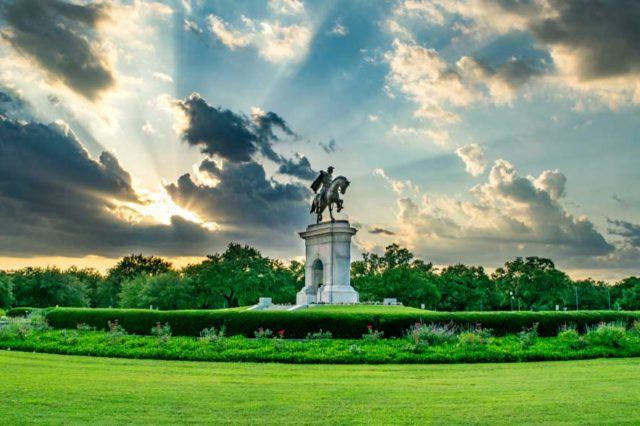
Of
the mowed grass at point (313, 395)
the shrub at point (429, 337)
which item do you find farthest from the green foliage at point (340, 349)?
the mowed grass at point (313, 395)

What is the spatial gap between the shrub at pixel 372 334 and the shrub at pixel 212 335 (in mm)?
5469

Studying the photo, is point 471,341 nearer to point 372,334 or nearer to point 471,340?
point 471,340

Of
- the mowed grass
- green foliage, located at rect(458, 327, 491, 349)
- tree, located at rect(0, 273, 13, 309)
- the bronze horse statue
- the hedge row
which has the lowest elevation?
the mowed grass

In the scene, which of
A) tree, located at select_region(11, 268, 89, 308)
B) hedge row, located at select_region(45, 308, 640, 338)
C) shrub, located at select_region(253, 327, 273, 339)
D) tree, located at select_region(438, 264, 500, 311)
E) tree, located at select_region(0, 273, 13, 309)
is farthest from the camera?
tree, located at select_region(438, 264, 500, 311)

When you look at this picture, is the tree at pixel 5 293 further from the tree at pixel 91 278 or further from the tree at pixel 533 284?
the tree at pixel 533 284

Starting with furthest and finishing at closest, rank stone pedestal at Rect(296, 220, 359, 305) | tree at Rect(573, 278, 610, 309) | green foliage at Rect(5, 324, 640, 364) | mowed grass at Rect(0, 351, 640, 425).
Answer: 1. tree at Rect(573, 278, 610, 309)
2. stone pedestal at Rect(296, 220, 359, 305)
3. green foliage at Rect(5, 324, 640, 364)
4. mowed grass at Rect(0, 351, 640, 425)

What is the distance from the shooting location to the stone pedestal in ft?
131

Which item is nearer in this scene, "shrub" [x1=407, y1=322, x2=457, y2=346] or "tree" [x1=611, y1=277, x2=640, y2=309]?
"shrub" [x1=407, y1=322, x2=457, y2=346]

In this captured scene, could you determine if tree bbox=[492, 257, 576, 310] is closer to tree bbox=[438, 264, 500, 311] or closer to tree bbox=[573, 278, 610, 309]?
tree bbox=[438, 264, 500, 311]

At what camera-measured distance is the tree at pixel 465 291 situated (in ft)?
248

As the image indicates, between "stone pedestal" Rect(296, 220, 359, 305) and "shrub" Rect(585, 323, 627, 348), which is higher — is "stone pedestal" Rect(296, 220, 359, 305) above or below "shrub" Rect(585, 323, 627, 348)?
above

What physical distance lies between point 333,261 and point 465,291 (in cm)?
4076

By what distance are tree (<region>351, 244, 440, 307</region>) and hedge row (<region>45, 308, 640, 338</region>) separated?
3711 centimetres

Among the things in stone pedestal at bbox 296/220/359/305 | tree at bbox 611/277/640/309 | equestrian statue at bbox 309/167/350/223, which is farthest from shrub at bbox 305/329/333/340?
tree at bbox 611/277/640/309
